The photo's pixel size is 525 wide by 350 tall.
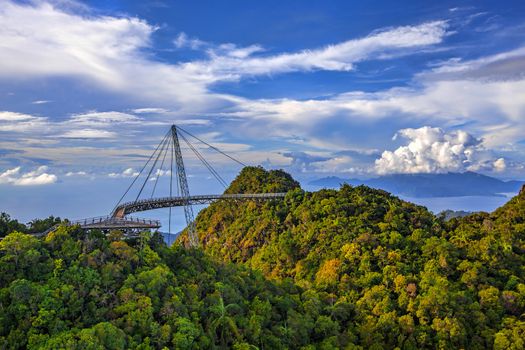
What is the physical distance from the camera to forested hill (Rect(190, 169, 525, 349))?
123ft

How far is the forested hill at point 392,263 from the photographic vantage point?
3750 cm

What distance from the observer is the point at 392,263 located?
151 ft

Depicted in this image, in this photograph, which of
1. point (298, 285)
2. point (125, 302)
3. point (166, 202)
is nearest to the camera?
point (125, 302)

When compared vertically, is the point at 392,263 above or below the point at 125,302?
below

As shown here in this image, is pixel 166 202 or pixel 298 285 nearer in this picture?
pixel 298 285

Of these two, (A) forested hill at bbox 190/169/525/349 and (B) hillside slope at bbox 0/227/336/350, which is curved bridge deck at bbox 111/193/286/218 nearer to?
(A) forested hill at bbox 190/169/525/349

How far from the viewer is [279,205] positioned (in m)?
65.4

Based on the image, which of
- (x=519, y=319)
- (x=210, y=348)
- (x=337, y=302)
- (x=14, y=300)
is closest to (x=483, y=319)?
(x=519, y=319)

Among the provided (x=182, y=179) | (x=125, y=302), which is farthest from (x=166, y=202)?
(x=125, y=302)

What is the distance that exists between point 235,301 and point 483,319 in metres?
20.5

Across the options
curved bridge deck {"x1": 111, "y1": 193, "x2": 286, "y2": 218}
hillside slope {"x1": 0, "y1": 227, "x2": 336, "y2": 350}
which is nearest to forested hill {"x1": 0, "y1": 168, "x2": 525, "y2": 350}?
hillside slope {"x1": 0, "y1": 227, "x2": 336, "y2": 350}

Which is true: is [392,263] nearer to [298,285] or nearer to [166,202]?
[298,285]

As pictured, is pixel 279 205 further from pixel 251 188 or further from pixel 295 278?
pixel 295 278

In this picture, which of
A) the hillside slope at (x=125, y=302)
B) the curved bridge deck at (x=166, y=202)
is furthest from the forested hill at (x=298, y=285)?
the curved bridge deck at (x=166, y=202)
